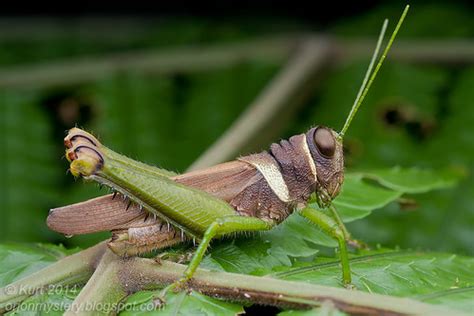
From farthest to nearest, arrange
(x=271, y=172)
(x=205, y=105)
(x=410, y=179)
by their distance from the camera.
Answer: (x=205, y=105)
(x=410, y=179)
(x=271, y=172)

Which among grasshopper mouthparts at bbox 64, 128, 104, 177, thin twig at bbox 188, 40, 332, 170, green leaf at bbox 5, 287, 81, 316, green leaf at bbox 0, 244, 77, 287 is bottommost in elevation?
green leaf at bbox 5, 287, 81, 316

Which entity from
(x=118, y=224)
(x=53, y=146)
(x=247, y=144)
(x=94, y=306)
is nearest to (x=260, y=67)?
(x=247, y=144)

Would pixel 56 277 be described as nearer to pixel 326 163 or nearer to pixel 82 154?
pixel 82 154

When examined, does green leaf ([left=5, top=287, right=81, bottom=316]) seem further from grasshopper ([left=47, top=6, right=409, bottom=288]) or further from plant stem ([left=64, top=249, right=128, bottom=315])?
grasshopper ([left=47, top=6, right=409, bottom=288])

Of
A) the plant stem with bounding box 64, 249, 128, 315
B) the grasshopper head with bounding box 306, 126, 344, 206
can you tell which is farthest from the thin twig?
the plant stem with bounding box 64, 249, 128, 315

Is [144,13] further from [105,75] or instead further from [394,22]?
[394,22]

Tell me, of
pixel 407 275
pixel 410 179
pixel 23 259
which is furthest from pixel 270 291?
pixel 410 179
